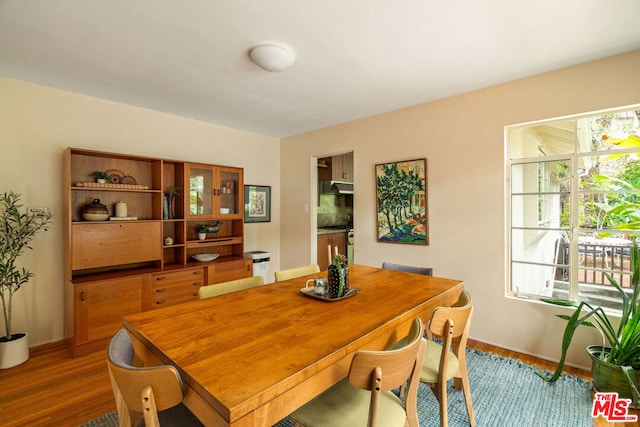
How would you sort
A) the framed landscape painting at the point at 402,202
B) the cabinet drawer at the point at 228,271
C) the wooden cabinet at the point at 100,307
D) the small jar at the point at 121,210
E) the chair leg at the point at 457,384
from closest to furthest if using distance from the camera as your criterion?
the chair leg at the point at 457,384
the wooden cabinet at the point at 100,307
the small jar at the point at 121,210
the framed landscape painting at the point at 402,202
the cabinet drawer at the point at 228,271

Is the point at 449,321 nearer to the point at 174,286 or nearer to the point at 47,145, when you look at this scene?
the point at 174,286

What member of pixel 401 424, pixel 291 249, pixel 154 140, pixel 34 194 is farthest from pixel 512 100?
pixel 34 194

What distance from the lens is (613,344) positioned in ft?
6.72

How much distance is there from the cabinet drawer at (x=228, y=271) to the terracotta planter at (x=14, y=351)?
1601mm

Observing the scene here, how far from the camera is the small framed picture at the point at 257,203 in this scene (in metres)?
4.54

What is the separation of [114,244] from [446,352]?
3.13 m

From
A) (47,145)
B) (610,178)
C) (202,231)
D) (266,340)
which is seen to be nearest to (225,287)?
(266,340)

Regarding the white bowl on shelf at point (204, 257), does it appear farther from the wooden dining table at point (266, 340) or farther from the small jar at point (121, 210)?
the wooden dining table at point (266, 340)

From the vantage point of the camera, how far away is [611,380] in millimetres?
1976

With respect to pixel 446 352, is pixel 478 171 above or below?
above

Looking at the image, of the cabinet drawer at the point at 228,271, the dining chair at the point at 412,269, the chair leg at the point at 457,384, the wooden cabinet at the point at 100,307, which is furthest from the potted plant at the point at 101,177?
the chair leg at the point at 457,384

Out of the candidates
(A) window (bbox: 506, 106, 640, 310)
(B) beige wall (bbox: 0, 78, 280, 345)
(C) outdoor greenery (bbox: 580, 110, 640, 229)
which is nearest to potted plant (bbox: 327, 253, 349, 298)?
(A) window (bbox: 506, 106, 640, 310)

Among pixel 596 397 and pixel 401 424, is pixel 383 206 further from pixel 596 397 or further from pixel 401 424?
pixel 401 424

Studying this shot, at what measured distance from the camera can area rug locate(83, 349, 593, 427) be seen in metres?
1.83
